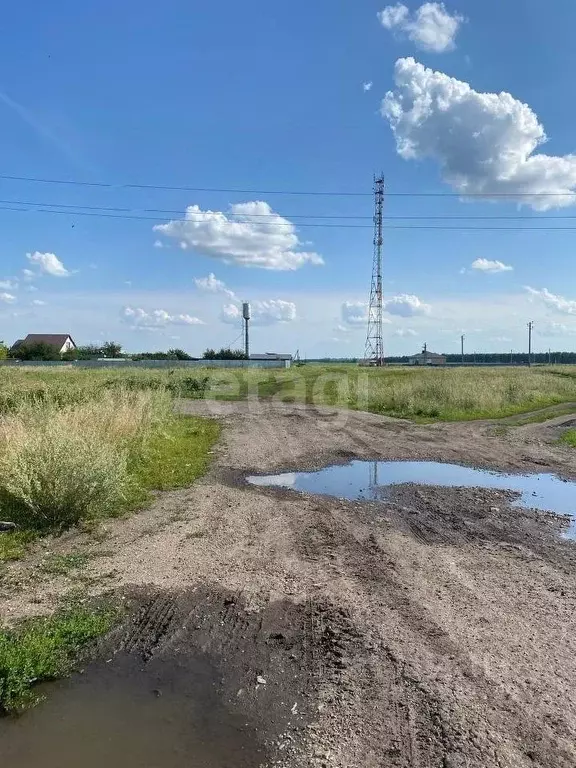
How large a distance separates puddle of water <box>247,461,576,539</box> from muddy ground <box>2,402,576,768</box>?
727mm

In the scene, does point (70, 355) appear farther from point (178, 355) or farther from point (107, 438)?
point (107, 438)

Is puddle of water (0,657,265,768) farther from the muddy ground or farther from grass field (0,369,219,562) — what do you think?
grass field (0,369,219,562)

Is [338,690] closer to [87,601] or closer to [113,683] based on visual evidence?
[113,683]

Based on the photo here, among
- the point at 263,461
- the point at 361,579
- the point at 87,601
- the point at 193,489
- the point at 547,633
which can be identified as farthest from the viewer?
the point at 263,461

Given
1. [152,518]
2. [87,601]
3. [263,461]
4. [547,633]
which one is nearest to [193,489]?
[152,518]

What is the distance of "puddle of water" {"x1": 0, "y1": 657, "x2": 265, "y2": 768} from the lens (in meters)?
3.09

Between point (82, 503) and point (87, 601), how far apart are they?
2.53m

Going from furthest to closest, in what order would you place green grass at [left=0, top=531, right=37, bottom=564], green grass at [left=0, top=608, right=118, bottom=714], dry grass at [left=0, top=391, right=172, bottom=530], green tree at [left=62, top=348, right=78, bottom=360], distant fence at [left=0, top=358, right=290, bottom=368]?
green tree at [left=62, top=348, right=78, bottom=360], distant fence at [left=0, top=358, right=290, bottom=368], dry grass at [left=0, top=391, right=172, bottom=530], green grass at [left=0, top=531, right=37, bottom=564], green grass at [left=0, top=608, right=118, bottom=714]

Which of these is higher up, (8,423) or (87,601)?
(8,423)

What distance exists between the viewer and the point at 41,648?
4.01 meters

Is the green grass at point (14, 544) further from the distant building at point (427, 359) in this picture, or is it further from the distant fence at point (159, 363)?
the distant building at point (427, 359)

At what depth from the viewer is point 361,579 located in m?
5.46

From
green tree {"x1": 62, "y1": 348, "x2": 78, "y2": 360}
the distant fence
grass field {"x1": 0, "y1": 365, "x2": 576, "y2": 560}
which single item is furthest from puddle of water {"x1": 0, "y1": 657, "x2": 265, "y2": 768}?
green tree {"x1": 62, "y1": 348, "x2": 78, "y2": 360}

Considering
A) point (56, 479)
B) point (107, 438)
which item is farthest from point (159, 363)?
point (56, 479)
